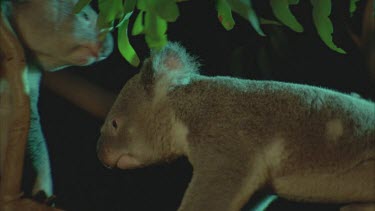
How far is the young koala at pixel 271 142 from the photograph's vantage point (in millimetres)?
2199

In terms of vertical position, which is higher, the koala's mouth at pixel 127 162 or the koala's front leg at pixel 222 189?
the koala's front leg at pixel 222 189

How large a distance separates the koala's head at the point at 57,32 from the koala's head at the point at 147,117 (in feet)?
3.07

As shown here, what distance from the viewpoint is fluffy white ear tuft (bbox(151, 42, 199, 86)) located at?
8.77 feet

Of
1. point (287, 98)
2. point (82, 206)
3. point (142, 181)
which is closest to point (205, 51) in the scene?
point (142, 181)

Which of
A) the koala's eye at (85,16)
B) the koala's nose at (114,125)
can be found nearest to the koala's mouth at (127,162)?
the koala's nose at (114,125)

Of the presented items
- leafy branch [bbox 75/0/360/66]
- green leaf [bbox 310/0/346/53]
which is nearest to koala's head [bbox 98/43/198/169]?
leafy branch [bbox 75/0/360/66]

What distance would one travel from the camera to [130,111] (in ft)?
8.90

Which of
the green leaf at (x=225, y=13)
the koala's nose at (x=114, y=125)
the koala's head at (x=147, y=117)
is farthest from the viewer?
the koala's nose at (x=114, y=125)

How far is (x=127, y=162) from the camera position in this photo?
2.73 m

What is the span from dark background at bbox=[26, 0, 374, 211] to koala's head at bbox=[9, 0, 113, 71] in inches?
14.0

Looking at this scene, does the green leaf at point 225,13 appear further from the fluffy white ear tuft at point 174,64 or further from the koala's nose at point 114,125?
the koala's nose at point 114,125

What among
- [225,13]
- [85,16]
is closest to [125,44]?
[225,13]

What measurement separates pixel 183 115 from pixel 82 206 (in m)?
2.23

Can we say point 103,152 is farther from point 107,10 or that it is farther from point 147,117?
point 107,10
